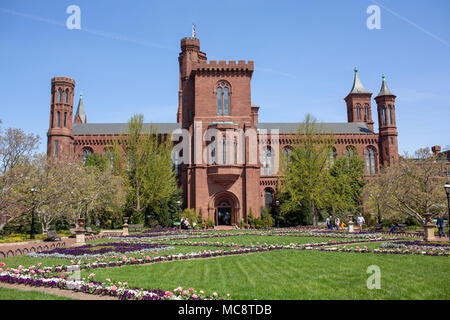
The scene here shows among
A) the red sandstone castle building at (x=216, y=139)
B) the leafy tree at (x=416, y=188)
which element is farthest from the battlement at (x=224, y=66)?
the leafy tree at (x=416, y=188)

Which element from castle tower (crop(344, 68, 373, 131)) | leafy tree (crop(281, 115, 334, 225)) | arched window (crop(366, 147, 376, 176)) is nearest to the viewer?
leafy tree (crop(281, 115, 334, 225))

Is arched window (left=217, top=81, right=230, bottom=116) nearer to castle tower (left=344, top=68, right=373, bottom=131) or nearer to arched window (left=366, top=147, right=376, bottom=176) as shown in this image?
arched window (left=366, top=147, right=376, bottom=176)

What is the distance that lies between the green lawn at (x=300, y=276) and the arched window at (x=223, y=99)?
101 feet

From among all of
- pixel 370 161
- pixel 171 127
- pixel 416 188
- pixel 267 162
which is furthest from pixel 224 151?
pixel 370 161

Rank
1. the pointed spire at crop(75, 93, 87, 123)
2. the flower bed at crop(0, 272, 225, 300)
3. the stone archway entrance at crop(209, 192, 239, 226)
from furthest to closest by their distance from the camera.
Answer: the pointed spire at crop(75, 93, 87, 123), the stone archway entrance at crop(209, 192, 239, 226), the flower bed at crop(0, 272, 225, 300)

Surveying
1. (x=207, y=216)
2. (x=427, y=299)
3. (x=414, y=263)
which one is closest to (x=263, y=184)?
(x=207, y=216)

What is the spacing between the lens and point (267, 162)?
5525 centimetres

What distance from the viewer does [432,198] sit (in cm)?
2798

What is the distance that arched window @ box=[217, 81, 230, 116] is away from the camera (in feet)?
143

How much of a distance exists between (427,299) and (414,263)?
5.28 m

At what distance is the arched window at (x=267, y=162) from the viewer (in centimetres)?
5484

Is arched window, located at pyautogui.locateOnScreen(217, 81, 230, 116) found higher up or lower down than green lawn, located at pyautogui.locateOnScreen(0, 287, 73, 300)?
higher up

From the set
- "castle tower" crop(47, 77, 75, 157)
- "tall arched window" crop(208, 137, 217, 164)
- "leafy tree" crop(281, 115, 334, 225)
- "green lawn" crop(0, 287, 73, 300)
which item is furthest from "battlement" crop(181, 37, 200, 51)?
"green lawn" crop(0, 287, 73, 300)

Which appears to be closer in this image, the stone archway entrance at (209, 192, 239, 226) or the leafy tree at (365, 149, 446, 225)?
the leafy tree at (365, 149, 446, 225)
